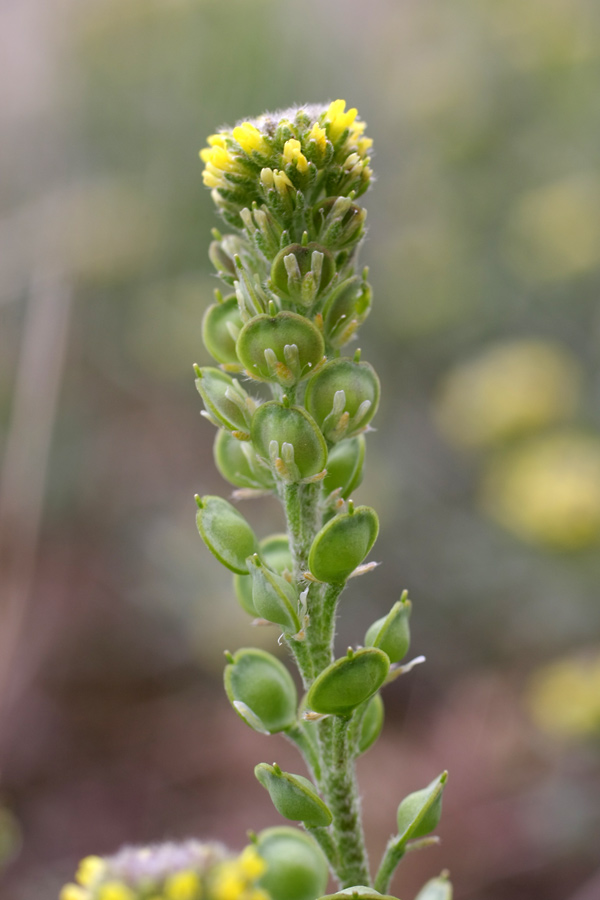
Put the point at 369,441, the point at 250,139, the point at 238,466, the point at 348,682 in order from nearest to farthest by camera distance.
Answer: the point at 348,682
the point at 250,139
the point at 238,466
the point at 369,441

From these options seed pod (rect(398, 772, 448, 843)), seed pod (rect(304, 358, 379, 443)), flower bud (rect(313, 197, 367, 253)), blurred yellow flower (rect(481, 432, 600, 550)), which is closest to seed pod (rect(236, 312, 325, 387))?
seed pod (rect(304, 358, 379, 443))

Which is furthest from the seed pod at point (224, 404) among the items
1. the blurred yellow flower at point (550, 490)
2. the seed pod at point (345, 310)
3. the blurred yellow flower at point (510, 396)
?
the blurred yellow flower at point (510, 396)

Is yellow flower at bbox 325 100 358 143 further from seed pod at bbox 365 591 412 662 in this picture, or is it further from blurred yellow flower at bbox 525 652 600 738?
blurred yellow flower at bbox 525 652 600 738

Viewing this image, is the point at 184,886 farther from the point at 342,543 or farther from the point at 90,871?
the point at 342,543

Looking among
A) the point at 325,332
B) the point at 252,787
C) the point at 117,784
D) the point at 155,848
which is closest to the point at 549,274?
the point at 252,787

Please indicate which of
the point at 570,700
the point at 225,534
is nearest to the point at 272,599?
the point at 225,534

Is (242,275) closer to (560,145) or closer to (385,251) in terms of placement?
(385,251)
